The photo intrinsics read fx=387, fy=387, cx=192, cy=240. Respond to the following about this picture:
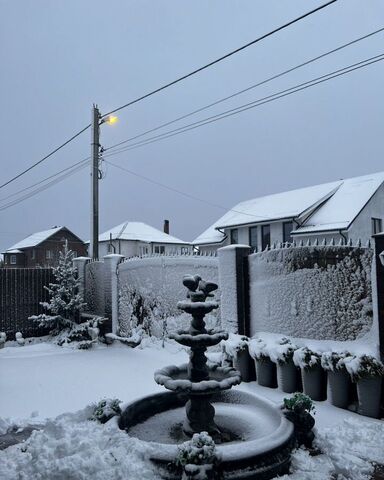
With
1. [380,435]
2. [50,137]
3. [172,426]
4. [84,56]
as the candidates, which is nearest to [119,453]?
[172,426]

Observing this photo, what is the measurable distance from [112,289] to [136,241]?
23.6 metres

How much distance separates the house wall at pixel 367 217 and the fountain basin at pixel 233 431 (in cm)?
1563

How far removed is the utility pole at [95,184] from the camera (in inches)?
539

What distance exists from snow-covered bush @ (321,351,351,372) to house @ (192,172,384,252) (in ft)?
42.2

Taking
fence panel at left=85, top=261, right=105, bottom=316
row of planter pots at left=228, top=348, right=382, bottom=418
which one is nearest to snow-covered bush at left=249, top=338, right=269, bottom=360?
row of planter pots at left=228, top=348, right=382, bottom=418

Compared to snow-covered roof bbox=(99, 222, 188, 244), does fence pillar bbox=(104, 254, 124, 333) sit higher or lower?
lower

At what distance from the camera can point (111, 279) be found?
Result: 11.9 meters

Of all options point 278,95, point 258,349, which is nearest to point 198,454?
point 258,349

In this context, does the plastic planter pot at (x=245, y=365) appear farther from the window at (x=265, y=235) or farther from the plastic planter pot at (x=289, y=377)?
the window at (x=265, y=235)

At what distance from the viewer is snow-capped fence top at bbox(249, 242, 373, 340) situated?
6262 millimetres

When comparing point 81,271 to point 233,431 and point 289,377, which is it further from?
point 233,431

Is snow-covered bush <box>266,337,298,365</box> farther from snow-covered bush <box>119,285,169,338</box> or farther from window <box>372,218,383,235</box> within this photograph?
window <box>372,218,383,235</box>

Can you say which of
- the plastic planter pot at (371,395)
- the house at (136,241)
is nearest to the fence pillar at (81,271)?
the plastic planter pot at (371,395)

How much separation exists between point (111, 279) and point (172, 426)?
7.21 meters
